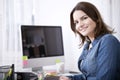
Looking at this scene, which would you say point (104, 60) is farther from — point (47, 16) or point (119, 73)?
point (47, 16)

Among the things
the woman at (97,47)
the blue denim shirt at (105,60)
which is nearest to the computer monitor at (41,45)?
the woman at (97,47)

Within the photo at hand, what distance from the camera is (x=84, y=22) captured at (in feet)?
5.10

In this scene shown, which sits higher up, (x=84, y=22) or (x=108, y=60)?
(x=84, y=22)

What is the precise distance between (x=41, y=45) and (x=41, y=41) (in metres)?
0.04

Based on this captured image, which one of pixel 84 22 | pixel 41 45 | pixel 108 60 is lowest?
pixel 108 60

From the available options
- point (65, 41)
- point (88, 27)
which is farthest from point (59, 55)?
point (88, 27)

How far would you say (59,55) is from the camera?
252 cm

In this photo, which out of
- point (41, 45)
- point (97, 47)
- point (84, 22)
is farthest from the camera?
point (41, 45)

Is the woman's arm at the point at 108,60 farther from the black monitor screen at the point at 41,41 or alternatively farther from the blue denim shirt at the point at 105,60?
the black monitor screen at the point at 41,41

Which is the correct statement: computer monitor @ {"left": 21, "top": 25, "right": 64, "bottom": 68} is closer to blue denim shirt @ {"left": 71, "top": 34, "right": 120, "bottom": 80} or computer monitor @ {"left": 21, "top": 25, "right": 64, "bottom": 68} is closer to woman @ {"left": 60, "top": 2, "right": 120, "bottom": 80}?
woman @ {"left": 60, "top": 2, "right": 120, "bottom": 80}

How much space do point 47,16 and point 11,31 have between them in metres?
0.59

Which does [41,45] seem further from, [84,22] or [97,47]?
[97,47]

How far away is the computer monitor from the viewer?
7.27ft

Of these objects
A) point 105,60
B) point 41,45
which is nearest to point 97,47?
point 105,60
